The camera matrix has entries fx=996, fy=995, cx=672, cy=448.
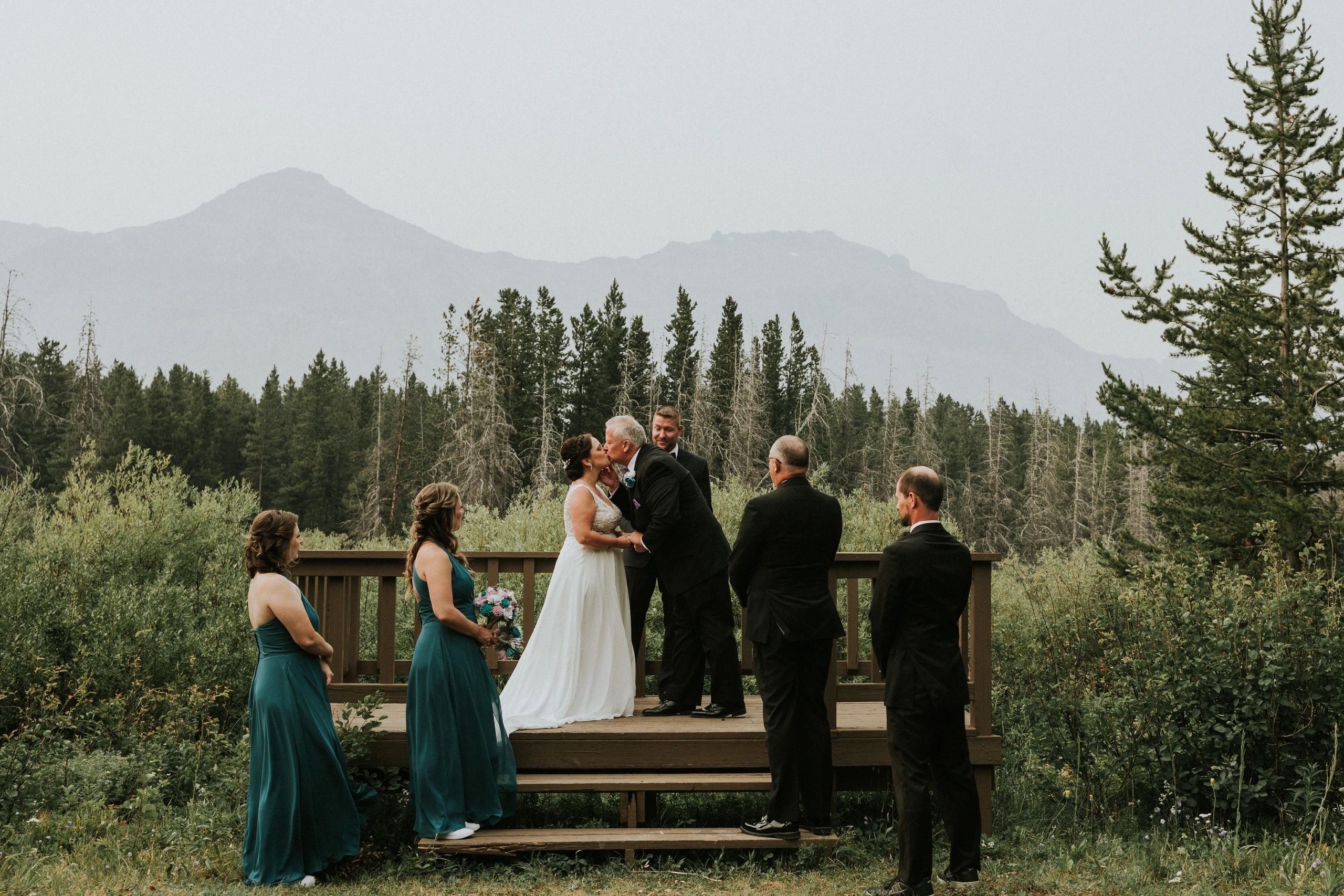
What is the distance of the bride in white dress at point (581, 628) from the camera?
6375 mm

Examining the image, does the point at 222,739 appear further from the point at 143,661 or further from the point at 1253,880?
the point at 1253,880

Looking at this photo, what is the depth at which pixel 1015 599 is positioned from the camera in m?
23.1

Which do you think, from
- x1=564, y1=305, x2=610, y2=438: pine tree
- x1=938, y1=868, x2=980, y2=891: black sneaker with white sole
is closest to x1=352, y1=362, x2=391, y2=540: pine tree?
x1=564, y1=305, x2=610, y2=438: pine tree

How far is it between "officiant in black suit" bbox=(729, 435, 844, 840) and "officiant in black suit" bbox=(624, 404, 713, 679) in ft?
3.98

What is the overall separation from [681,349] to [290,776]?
6715 centimetres

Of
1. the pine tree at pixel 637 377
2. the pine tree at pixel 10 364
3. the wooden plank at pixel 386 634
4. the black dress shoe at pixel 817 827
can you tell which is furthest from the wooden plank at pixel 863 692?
the pine tree at pixel 637 377

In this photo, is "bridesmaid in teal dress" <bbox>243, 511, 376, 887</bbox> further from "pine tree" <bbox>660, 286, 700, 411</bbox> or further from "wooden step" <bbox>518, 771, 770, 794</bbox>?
"pine tree" <bbox>660, 286, 700, 411</bbox>

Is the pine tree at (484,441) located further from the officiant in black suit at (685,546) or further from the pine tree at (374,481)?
the officiant in black suit at (685,546)

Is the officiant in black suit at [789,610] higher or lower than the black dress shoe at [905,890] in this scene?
higher

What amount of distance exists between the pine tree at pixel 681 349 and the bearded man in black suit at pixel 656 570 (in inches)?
2486

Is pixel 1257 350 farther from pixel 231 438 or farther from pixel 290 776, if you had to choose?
pixel 231 438

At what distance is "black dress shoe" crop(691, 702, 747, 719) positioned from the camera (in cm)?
655

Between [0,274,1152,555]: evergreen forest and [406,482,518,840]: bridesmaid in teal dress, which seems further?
[0,274,1152,555]: evergreen forest

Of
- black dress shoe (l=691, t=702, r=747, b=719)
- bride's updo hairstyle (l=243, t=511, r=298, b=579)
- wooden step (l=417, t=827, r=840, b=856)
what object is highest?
bride's updo hairstyle (l=243, t=511, r=298, b=579)
